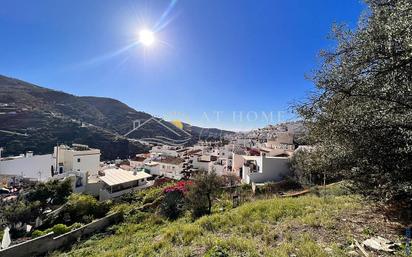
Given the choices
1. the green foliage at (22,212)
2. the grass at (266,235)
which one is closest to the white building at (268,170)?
the grass at (266,235)

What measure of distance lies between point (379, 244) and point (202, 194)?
10376 millimetres

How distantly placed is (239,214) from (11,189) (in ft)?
104

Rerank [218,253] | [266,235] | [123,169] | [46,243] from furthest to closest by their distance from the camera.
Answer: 1. [123,169]
2. [46,243]
3. [266,235]
4. [218,253]

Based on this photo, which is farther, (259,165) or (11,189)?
(11,189)

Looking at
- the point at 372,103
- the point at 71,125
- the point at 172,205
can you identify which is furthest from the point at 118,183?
the point at 71,125

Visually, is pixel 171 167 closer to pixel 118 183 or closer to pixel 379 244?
pixel 118 183

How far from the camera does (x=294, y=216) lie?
7941 mm

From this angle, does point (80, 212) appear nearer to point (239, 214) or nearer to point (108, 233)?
point (108, 233)

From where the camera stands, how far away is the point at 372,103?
4219mm

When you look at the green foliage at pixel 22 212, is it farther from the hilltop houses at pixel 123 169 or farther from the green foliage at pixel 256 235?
the green foliage at pixel 256 235

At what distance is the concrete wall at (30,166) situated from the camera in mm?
33375

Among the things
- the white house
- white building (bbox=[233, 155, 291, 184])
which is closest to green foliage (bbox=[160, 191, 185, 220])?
white building (bbox=[233, 155, 291, 184])

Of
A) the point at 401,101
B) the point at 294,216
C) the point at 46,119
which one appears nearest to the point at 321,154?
the point at 401,101

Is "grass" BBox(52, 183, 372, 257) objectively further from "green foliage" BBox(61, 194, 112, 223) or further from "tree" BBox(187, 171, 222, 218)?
"green foliage" BBox(61, 194, 112, 223)
